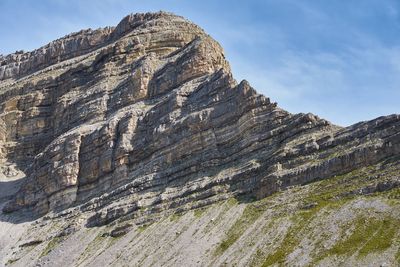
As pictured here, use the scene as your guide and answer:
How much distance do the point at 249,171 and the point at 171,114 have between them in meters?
33.6

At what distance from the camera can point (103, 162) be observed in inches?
5581

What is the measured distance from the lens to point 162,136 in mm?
133250

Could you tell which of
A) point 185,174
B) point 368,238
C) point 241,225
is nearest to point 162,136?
point 185,174

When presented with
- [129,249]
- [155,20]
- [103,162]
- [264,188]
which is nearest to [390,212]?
[264,188]

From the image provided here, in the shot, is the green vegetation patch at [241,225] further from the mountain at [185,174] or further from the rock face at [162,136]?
the rock face at [162,136]

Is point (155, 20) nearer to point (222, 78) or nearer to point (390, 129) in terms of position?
point (222, 78)

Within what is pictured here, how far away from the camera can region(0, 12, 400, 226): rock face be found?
337 feet

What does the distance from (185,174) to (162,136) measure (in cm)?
1547

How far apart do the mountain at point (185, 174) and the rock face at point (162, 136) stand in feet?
1.12

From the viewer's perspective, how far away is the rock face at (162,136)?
10281 centimetres

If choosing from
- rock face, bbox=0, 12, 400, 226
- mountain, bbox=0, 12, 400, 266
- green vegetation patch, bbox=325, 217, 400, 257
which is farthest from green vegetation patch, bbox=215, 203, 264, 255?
green vegetation patch, bbox=325, 217, 400, 257

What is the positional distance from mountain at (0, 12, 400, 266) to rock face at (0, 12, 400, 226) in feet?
1.12

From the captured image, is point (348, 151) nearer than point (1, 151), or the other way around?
point (348, 151)

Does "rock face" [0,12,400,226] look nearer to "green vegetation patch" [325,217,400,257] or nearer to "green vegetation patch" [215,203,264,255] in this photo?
"green vegetation patch" [215,203,264,255]
